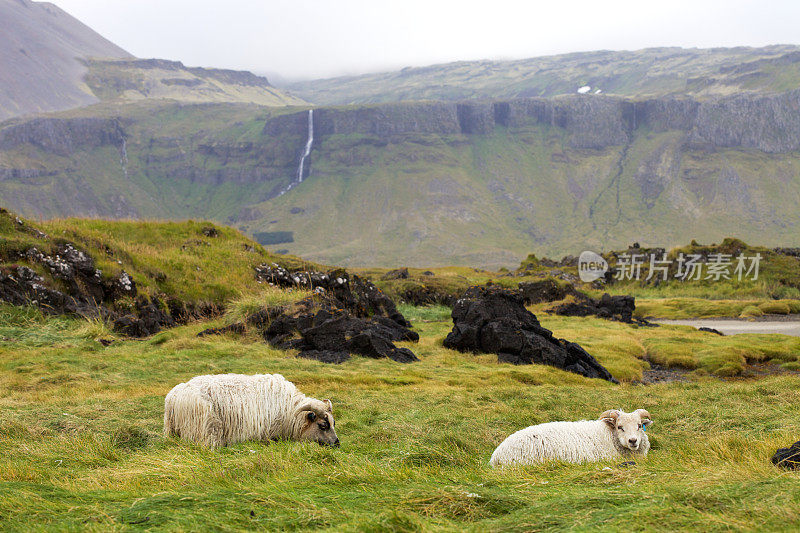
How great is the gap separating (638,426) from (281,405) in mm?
6534

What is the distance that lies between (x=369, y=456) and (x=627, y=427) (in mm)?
4835

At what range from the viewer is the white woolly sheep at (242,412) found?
9.16m

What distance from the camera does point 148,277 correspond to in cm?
2572

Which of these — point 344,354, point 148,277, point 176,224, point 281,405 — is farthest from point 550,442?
point 176,224

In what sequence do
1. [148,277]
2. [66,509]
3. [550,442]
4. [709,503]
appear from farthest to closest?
1. [148,277]
2. [550,442]
3. [66,509]
4. [709,503]

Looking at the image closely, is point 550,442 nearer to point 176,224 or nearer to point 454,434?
point 454,434

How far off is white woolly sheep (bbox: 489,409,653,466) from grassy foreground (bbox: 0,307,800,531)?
586 mm

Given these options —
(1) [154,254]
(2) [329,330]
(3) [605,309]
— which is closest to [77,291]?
(1) [154,254]

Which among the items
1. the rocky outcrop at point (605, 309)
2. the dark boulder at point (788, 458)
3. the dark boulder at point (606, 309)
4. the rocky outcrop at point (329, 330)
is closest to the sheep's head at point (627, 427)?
the dark boulder at point (788, 458)

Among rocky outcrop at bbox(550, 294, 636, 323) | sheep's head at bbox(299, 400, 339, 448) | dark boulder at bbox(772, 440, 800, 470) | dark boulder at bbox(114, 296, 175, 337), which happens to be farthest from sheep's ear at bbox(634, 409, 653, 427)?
rocky outcrop at bbox(550, 294, 636, 323)

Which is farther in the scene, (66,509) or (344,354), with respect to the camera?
(344,354)

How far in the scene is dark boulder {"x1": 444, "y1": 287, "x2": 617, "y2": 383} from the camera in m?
21.5

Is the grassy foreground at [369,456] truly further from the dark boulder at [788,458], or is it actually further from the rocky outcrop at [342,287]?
the rocky outcrop at [342,287]

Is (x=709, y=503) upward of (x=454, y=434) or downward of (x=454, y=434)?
upward
